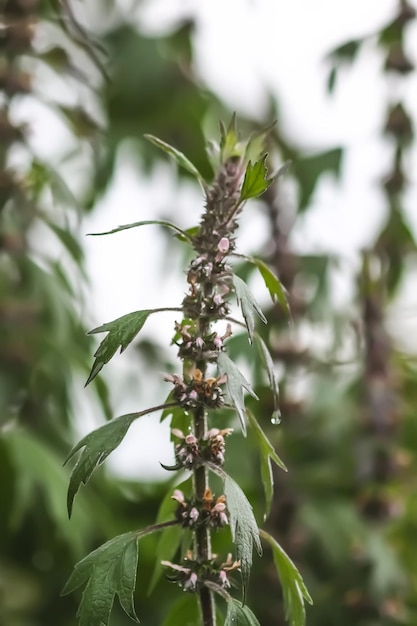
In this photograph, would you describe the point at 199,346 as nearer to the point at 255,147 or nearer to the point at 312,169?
the point at 255,147

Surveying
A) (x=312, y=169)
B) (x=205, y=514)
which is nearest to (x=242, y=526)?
(x=205, y=514)

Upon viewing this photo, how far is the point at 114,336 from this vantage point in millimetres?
470

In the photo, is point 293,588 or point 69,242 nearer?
point 293,588

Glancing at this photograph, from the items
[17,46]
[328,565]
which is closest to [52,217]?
[17,46]

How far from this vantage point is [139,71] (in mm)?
1327

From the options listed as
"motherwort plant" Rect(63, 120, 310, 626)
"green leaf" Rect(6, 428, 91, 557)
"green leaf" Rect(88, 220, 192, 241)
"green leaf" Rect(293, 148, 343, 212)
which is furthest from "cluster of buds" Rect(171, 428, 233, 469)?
"green leaf" Rect(293, 148, 343, 212)

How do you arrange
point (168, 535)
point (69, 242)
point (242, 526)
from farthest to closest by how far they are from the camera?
point (69, 242), point (168, 535), point (242, 526)

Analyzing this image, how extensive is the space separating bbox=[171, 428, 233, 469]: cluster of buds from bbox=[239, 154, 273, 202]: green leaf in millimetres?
126

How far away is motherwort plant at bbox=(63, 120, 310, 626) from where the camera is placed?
1.54 feet

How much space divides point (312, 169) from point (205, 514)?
2.40 feet

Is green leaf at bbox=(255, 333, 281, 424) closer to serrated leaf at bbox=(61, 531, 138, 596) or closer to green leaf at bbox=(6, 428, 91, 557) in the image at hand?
serrated leaf at bbox=(61, 531, 138, 596)

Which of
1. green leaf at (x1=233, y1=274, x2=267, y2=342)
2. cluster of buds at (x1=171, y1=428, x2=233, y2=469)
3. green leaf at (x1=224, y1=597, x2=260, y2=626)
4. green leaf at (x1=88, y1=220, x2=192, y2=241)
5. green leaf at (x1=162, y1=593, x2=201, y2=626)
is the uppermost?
green leaf at (x1=88, y1=220, x2=192, y2=241)

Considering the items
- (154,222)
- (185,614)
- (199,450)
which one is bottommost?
(185,614)

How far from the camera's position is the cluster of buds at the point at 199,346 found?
488mm
